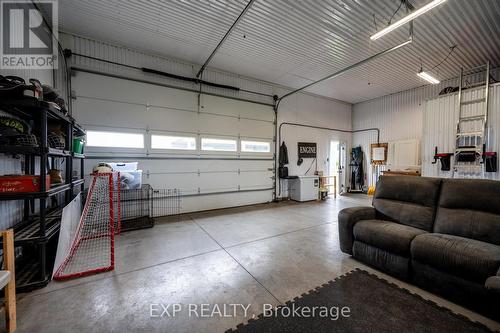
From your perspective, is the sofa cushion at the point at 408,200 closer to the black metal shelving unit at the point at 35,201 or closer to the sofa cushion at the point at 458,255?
the sofa cushion at the point at 458,255

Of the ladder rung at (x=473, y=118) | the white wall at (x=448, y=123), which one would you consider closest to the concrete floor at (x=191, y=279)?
the white wall at (x=448, y=123)

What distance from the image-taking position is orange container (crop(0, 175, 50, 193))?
183 cm

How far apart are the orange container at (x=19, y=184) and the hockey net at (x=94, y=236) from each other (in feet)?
1.98

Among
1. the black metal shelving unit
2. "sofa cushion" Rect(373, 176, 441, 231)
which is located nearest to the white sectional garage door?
the black metal shelving unit

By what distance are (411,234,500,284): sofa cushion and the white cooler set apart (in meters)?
4.44

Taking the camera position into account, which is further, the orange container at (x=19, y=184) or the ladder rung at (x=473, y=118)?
the ladder rung at (x=473, y=118)

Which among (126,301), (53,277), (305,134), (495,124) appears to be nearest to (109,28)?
(53,277)

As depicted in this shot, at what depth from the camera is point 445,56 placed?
15.5 feet

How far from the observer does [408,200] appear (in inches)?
106

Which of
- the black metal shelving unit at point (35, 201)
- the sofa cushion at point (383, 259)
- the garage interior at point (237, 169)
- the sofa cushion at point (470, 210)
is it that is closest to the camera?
the garage interior at point (237, 169)

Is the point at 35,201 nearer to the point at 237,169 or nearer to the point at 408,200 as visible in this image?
the point at 237,169

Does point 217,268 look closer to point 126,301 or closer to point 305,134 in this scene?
point 126,301

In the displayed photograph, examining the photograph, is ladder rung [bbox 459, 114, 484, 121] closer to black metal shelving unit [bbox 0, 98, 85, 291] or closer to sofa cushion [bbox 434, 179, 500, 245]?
sofa cushion [bbox 434, 179, 500, 245]

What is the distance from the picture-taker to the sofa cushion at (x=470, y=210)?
2.02 meters
